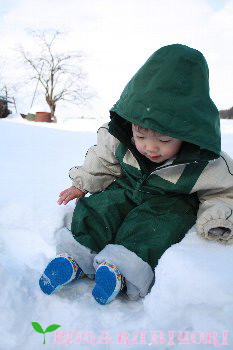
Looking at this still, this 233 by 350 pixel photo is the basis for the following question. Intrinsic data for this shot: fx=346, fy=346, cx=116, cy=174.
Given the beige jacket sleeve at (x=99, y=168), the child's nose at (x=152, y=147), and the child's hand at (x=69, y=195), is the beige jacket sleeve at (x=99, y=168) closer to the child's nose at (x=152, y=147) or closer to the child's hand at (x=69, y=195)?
the child's hand at (x=69, y=195)

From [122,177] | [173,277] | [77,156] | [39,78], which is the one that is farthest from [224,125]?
[39,78]

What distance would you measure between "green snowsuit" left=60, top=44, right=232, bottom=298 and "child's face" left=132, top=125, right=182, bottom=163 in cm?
3

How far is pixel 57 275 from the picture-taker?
1051 millimetres

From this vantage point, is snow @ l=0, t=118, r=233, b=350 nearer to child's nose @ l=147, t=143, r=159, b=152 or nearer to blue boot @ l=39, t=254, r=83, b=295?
blue boot @ l=39, t=254, r=83, b=295

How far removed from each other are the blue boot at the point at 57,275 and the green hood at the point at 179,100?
498 mm

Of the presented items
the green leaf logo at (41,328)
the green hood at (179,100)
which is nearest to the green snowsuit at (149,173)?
the green hood at (179,100)

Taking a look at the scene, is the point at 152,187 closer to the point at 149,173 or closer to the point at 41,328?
the point at 149,173

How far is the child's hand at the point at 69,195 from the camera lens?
138cm

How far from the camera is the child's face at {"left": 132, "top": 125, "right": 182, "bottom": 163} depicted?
1.13 metres

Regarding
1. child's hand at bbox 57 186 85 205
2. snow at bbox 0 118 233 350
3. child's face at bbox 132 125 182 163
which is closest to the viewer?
snow at bbox 0 118 233 350

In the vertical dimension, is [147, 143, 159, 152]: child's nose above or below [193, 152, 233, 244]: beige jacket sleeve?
above

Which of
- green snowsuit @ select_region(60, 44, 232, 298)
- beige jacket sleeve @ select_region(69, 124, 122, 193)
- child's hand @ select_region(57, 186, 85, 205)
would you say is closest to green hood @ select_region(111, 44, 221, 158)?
green snowsuit @ select_region(60, 44, 232, 298)

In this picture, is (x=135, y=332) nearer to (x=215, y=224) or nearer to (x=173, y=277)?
(x=173, y=277)

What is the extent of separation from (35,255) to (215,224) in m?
0.66
